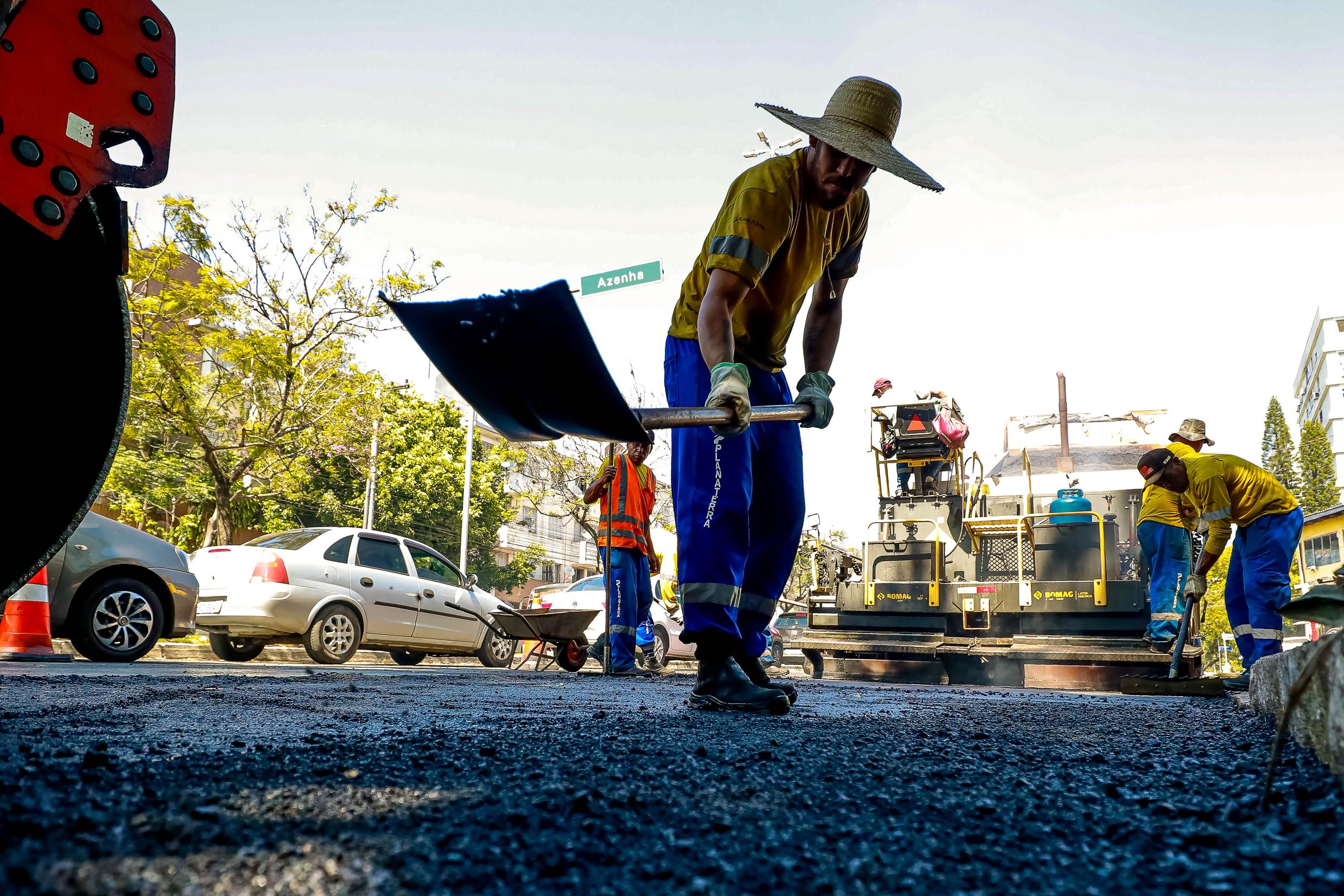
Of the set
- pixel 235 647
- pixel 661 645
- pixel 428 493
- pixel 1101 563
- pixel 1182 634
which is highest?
pixel 428 493

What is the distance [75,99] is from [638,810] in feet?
4.87

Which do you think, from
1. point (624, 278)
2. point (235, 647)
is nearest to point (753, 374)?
point (235, 647)

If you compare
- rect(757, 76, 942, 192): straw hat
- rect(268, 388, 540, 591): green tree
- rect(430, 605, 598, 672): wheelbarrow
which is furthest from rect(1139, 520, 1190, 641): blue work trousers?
rect(268, 388, 540, 591): green tree

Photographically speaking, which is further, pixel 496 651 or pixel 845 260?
pixel 496 651

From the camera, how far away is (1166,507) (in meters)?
8.49

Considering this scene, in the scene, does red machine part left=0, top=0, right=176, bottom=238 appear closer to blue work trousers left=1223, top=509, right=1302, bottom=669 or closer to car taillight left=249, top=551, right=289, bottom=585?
blue work trousers left=1223, top=509, right=1302, bottom=669

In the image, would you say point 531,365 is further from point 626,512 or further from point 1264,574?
point 1264,574

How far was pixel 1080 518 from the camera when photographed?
379 inches

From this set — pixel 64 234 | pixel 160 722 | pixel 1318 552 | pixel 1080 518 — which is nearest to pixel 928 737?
pixel 160 722

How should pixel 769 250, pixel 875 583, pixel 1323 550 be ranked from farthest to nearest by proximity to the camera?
pixel 1323 550 → pixel 875 583 → pixel 769 250

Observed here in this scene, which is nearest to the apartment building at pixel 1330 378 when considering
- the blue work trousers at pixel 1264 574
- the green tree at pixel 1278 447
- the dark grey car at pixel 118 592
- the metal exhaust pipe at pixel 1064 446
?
the green tree at pixel 1278 447

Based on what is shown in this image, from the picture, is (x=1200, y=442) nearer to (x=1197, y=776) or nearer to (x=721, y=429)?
(x=721, y=429)

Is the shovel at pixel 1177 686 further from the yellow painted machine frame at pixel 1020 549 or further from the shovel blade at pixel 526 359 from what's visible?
the shovel blade at pixel 526 359

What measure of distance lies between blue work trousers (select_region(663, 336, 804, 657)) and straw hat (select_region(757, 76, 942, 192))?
82 cm
